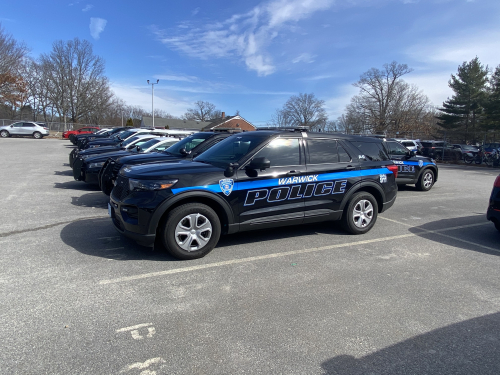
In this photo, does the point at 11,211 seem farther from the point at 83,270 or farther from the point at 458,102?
the point at 458,102

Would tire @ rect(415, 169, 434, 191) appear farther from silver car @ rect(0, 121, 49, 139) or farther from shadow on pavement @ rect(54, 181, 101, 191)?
silver car @ rect(0, 121, 49, 139)

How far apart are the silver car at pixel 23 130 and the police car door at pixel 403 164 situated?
39530 millimetres

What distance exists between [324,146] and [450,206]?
513 cm

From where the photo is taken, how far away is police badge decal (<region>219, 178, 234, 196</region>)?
4.66 meters

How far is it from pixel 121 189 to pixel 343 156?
142 inches

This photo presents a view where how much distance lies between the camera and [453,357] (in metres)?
2.72

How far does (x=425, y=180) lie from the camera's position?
37.3 feet

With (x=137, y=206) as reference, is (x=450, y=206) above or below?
below

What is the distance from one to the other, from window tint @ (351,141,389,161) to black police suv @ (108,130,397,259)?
0.08ft

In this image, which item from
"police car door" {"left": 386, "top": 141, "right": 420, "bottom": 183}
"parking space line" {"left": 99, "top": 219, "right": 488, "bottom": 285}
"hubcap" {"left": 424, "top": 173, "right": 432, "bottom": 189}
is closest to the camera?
"parking space line" {"left": 99, "top": 219, "right": 488, "bottom": 285}

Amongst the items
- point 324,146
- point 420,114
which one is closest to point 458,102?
point 420,114

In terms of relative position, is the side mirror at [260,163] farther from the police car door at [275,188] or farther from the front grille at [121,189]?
the front grille at [121,189]

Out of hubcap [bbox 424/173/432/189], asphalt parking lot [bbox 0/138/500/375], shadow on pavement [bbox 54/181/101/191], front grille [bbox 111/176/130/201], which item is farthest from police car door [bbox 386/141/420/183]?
shadow on pavement [bbox 54/181/101/191]

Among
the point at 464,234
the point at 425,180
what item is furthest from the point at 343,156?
the point at 425,180
